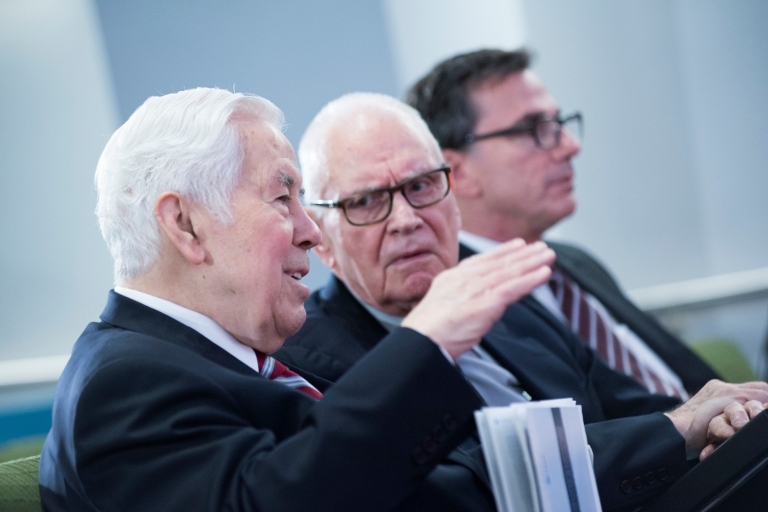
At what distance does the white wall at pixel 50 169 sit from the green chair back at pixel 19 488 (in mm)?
1848

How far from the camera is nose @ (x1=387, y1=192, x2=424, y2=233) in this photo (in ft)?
6.30

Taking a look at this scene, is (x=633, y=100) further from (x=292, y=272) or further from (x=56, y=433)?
(x=56, y=433)

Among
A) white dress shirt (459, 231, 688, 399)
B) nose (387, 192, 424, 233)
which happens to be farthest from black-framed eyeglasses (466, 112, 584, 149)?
nose (387, 192, 424, 233)

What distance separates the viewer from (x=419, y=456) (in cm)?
103

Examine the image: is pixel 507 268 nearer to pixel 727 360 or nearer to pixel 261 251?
pixel 261 251

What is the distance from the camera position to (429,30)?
13.3 ft

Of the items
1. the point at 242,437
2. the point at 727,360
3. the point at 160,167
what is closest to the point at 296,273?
the point at 160,167

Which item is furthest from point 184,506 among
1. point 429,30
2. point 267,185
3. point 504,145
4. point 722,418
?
point 429,30

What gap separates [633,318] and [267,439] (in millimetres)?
2087

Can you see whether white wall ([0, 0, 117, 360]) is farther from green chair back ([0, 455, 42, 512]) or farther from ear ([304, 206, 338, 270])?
green chair back ([0, 455, 42, 512])

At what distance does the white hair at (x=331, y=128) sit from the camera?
2.01 metres

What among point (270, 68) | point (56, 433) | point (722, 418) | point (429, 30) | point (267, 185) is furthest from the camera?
point (429, 30)

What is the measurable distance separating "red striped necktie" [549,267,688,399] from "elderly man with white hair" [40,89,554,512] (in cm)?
146

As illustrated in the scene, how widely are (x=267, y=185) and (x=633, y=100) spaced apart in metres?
3.67
